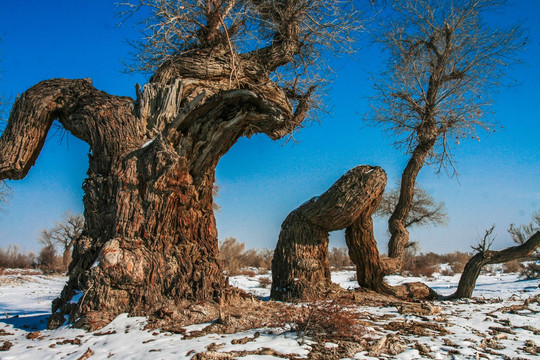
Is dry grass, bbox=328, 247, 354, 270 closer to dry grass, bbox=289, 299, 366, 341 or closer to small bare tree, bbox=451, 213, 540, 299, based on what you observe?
small bare tree, bbox=451, 213, 540, 299

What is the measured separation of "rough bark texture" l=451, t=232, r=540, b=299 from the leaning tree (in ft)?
16.9

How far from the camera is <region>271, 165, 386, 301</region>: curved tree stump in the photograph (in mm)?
7090

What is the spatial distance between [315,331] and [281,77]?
17.1 feet

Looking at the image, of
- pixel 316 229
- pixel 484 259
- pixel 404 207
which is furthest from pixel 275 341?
pixel 484 259

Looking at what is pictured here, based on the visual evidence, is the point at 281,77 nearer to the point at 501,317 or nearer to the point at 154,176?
the point at 154,176

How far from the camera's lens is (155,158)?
4.90 m

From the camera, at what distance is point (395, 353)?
3.32m

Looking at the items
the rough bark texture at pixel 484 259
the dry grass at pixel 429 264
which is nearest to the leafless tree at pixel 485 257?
the rough bark texture at pixel 484 259

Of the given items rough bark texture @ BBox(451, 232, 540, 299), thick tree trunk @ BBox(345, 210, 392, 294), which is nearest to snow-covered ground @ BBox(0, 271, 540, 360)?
thick tree trunk @ BBox(345, 210, 392, 294)

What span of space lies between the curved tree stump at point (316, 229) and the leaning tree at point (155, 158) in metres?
1.75

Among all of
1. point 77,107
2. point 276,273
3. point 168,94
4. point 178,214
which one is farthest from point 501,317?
point 77,107

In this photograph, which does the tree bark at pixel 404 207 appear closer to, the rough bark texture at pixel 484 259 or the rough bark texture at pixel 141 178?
the rough bark texture at pixel 484 259

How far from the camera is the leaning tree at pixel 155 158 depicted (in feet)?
15.1

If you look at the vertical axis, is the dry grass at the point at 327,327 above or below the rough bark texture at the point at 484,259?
below
